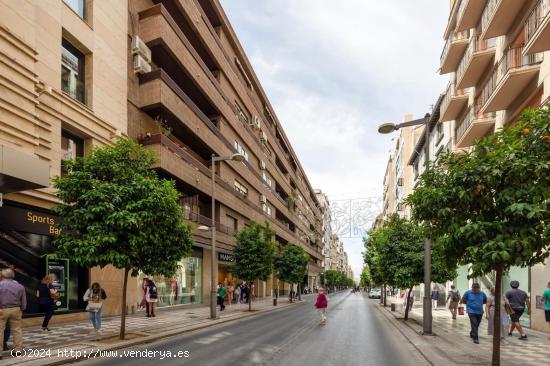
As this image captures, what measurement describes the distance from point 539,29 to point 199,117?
2018cm

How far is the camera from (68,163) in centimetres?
1244

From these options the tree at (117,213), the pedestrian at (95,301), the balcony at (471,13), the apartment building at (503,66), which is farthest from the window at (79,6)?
the balcony at (471,13)

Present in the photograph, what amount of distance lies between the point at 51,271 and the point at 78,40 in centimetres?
946

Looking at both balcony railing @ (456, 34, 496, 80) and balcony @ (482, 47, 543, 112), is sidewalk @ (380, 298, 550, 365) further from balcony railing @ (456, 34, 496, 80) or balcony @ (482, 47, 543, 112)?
balcony railing @ (456, 34, 496, 80)

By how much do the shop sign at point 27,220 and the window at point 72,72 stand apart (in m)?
5.25

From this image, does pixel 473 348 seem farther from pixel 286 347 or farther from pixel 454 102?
pixel 454 102

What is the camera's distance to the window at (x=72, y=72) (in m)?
17.7

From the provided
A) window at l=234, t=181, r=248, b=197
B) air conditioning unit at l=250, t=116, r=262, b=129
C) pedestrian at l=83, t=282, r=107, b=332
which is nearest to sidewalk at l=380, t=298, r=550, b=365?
pedestrian at l=83, t=282, r=107, b=332

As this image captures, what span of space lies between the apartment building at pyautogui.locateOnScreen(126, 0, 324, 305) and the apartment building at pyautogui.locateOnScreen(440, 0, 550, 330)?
46.8 feet

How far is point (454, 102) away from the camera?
28.8 m

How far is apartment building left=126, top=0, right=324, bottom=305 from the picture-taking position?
23531 millimetres

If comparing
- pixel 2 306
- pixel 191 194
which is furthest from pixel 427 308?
pixel 191 194

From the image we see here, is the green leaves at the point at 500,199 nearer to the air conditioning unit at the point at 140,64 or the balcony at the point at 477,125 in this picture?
the balcony at the point at 477,125

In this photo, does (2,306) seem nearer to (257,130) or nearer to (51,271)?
(51,271)
